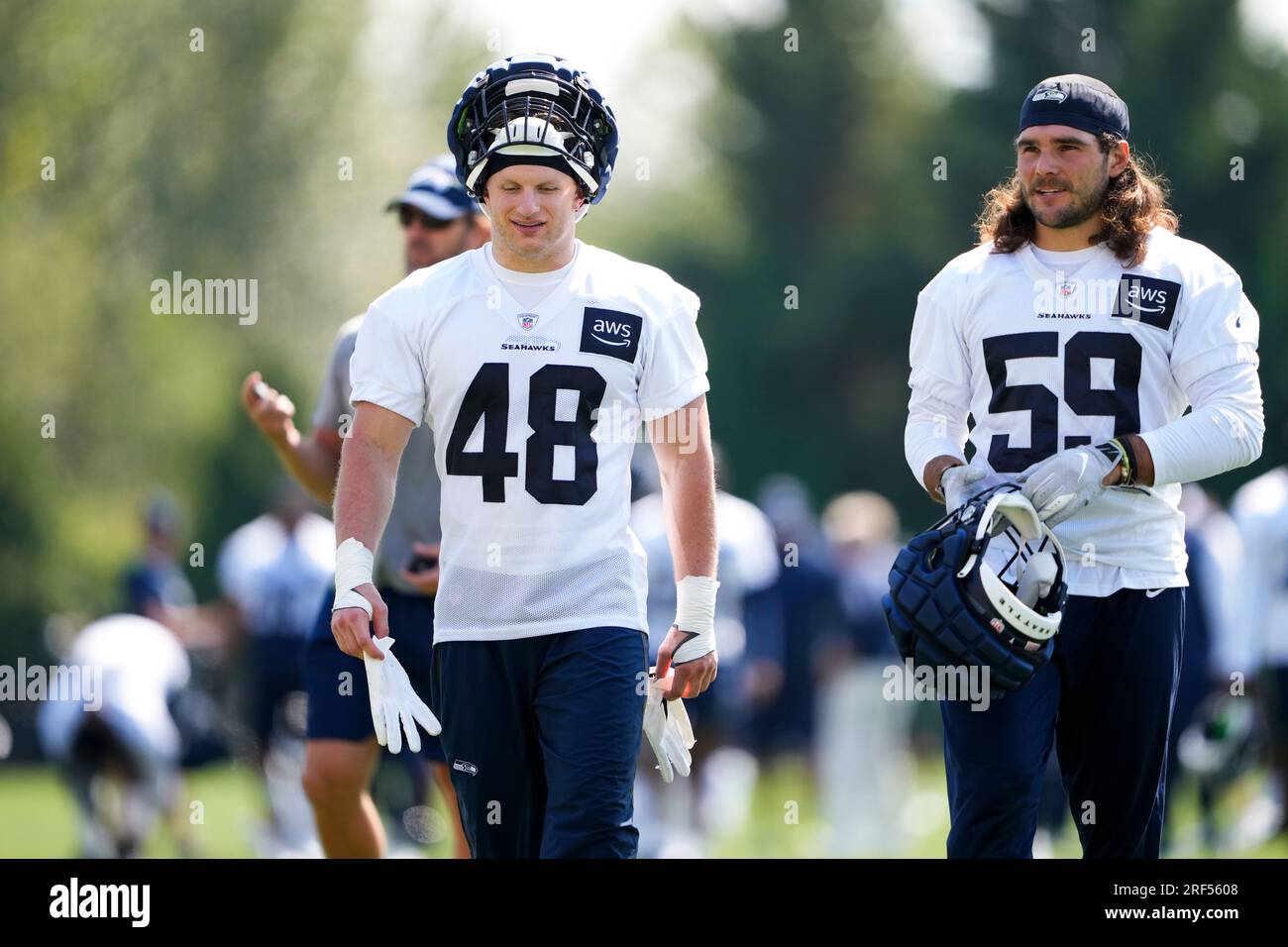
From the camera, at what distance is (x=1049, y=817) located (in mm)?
11359

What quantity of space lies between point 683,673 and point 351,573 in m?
0.93

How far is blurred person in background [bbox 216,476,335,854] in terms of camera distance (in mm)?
12461

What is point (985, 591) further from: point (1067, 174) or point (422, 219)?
point (422, 219)

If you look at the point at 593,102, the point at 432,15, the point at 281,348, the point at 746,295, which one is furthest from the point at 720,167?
the point at 593,102

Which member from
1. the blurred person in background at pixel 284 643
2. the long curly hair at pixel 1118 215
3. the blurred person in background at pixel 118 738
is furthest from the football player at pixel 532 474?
the blurred person in background at pixel 284 643

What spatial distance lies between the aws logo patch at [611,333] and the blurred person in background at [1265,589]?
→ 18.5ft

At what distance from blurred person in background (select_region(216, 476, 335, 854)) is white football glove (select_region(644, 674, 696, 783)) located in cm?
737

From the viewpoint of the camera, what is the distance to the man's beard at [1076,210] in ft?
17.1

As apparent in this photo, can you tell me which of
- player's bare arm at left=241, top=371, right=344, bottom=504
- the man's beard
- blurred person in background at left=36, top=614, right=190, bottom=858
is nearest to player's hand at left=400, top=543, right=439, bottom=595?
player's bare arm at left=241, top=371, right=344, bottom=504

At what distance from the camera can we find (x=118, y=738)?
9836 mm

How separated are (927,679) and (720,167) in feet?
94.2

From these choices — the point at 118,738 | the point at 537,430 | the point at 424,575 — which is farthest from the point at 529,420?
the point at 118,738

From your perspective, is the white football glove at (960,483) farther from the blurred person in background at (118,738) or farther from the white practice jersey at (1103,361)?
the blurred person in background at (118,738)
